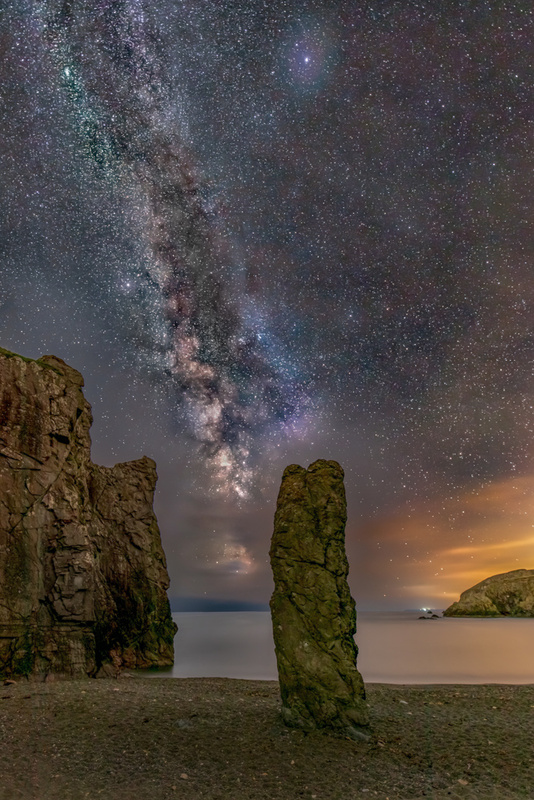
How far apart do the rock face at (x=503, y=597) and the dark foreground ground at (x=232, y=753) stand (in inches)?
5481

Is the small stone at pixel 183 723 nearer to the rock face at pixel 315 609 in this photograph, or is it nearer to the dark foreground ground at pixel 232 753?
the dark foreground ground at pixel 232 753

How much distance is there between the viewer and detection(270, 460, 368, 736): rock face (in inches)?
468

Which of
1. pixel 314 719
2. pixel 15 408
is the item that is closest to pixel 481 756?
pixel 314 719

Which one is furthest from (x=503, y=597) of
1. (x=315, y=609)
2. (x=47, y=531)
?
(x=315, y=609)

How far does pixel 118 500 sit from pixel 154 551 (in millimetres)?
4209

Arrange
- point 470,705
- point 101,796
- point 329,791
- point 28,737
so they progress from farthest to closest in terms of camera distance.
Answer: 1. point 470,705
2. point 28,737
3. point 329,791
4. point 101,796

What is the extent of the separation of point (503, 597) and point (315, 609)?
14781 centimetres

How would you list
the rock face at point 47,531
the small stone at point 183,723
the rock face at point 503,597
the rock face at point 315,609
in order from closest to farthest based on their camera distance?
1. the small stone at point 183,723
2. the rock face at point 315,609
3. the rock face at point 47,531
4. the rock face at point 503,597

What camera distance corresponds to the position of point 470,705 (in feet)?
52.6

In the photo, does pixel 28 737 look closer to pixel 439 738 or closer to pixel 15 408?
pixel 439 738

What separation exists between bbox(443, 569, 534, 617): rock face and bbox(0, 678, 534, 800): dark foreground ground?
13921 cm

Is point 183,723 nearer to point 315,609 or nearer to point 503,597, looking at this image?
point 315,609

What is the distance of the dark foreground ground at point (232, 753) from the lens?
8.65 metres

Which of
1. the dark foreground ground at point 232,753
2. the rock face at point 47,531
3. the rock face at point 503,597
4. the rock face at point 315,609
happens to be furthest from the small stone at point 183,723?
the rock face at point 503,597
